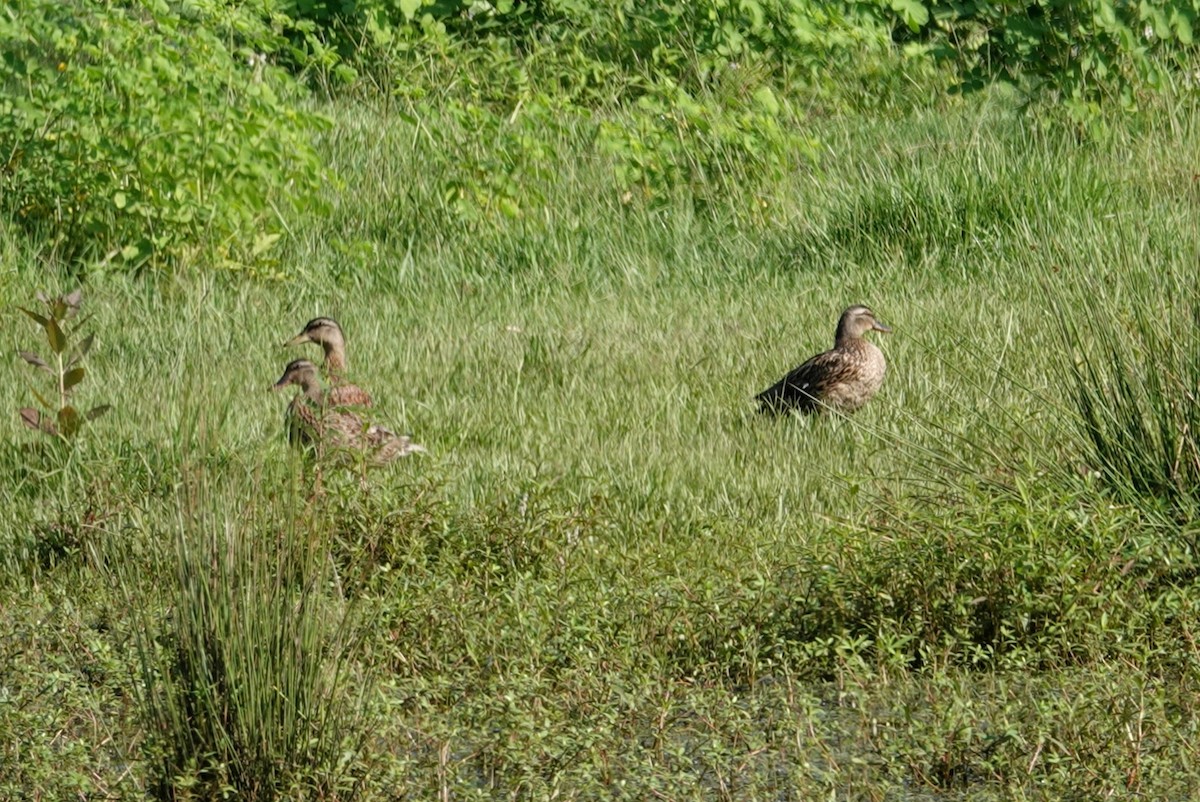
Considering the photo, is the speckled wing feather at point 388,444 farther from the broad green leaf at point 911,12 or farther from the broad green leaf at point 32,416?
the broad green leaf at point 911,12

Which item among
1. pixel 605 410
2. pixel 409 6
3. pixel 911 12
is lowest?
pixel 605 410

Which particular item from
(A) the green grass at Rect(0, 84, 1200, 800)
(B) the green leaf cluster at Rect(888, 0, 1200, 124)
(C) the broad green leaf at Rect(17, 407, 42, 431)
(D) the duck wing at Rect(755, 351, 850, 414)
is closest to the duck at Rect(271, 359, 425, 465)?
(A) the green grass at Rect(0, 84, 1200, 800)

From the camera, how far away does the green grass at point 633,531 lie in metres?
4.47

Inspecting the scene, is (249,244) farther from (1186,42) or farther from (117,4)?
(1186,42)

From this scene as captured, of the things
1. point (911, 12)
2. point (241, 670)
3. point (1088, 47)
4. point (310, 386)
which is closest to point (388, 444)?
point (310, 386)

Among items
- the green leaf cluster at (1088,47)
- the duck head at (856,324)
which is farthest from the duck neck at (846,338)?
the green leaf cluster at (1088,47)

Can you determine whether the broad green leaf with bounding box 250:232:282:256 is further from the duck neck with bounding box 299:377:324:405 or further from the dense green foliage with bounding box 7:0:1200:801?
the duck neck with bounding box 299:377:324:405

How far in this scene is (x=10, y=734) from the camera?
187 inches

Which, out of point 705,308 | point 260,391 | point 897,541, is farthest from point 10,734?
point 705,308

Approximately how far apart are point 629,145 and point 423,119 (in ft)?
3.95

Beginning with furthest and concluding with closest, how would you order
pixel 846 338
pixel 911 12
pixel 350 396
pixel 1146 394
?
1. pixel 911 12
2. pixel 846 338
3. pixel 350 396
4. pixel 1146 394

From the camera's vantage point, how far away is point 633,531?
640 cm

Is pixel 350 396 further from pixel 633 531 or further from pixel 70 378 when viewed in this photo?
pixel 633 531

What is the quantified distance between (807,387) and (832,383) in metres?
0.12
